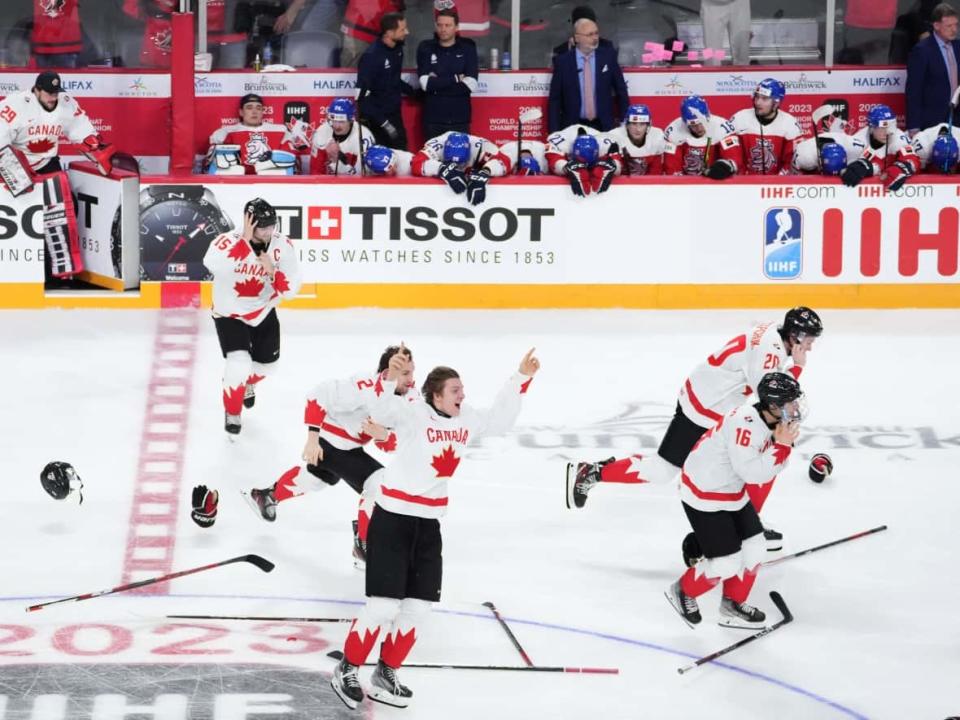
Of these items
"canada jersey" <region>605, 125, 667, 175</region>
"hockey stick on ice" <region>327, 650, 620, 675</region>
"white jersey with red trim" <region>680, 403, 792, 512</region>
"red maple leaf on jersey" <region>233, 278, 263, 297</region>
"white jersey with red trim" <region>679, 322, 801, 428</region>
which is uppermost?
"canada jersey" <region>605, 125, 667, 175</region>

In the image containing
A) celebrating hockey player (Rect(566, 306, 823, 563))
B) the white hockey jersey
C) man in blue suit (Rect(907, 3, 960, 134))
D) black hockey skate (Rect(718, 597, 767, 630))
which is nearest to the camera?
black hockey skate (Rect(718, 597, 767, 630))

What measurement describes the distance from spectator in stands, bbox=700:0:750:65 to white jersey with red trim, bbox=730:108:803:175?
1.23 m

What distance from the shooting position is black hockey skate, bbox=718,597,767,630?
7.96 m

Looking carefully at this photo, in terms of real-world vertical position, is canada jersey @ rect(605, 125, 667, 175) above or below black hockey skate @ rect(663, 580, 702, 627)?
above

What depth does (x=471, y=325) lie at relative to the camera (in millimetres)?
13391

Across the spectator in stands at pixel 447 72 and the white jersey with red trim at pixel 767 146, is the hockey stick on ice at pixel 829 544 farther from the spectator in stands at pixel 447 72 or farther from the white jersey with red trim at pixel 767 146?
the spectator in stands at pixel 447 72

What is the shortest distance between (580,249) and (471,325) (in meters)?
1.02

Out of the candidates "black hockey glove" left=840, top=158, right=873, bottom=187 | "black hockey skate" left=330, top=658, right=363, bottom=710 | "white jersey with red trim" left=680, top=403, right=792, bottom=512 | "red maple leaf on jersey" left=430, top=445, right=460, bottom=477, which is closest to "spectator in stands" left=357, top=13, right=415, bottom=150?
"black hockey glove" left=840, top=158, right=873, bottom=187

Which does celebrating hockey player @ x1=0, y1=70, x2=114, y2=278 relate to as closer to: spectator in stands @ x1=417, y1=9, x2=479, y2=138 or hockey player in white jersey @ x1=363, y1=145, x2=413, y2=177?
hockey player in white jersey @ x1=363, y1=145, x2=413, y2=177

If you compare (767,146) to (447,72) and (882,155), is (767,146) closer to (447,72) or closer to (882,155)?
(882,155)

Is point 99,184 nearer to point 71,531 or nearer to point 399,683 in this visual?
point 71,531

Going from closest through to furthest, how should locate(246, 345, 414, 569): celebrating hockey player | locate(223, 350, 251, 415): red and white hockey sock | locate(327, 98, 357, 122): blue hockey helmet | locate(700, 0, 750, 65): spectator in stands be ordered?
locate(246, 345, 414, 569): celebrating hockey player, locate(223, 350, 251, 415): red and white hockey sock, locate(327, 98, 357, 122): blue hockey helmet, locate(700, 0, 750, 65): spectator in stands

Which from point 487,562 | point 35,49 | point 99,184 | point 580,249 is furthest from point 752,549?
point 35,49

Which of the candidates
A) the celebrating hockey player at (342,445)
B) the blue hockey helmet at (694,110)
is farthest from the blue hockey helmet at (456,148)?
the celebrating hockey player at (342,445)
